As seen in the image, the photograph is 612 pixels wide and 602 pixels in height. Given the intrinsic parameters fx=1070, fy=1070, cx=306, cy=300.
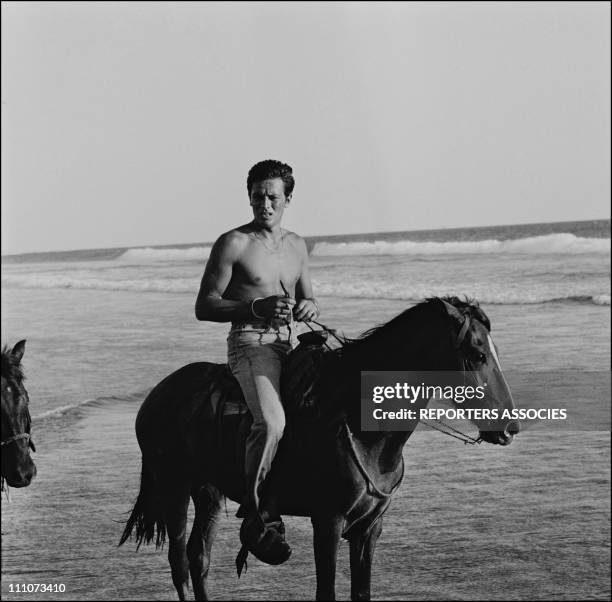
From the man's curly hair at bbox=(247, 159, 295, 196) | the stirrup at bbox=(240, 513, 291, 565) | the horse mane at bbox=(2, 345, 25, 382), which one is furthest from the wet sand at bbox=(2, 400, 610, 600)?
the man's curly hair at bbox=(247, 159, 295, 196)

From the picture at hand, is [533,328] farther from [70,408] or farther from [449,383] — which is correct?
[449,383]

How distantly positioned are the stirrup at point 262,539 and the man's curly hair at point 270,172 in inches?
48.5

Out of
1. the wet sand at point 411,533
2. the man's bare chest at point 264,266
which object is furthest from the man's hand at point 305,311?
the wet sand at point 411,533

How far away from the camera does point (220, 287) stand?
3.91 meters

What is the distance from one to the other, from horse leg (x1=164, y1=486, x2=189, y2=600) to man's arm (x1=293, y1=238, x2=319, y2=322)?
0.98 meters

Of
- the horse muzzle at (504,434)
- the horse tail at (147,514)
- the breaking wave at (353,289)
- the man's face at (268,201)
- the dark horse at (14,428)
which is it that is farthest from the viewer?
the breaking wave at (353,289)

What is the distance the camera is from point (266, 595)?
4871 mm

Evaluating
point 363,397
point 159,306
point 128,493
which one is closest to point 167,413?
point 363,397

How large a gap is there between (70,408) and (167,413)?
651 centimetres

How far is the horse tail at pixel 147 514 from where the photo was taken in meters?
4.55

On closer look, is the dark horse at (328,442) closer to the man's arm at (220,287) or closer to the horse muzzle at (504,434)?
the horse muzzle at (504,434)

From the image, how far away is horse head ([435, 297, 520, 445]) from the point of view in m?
3.61

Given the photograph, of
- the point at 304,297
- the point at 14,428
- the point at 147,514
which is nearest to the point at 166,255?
the point at 147,514

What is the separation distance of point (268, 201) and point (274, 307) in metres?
0.41
